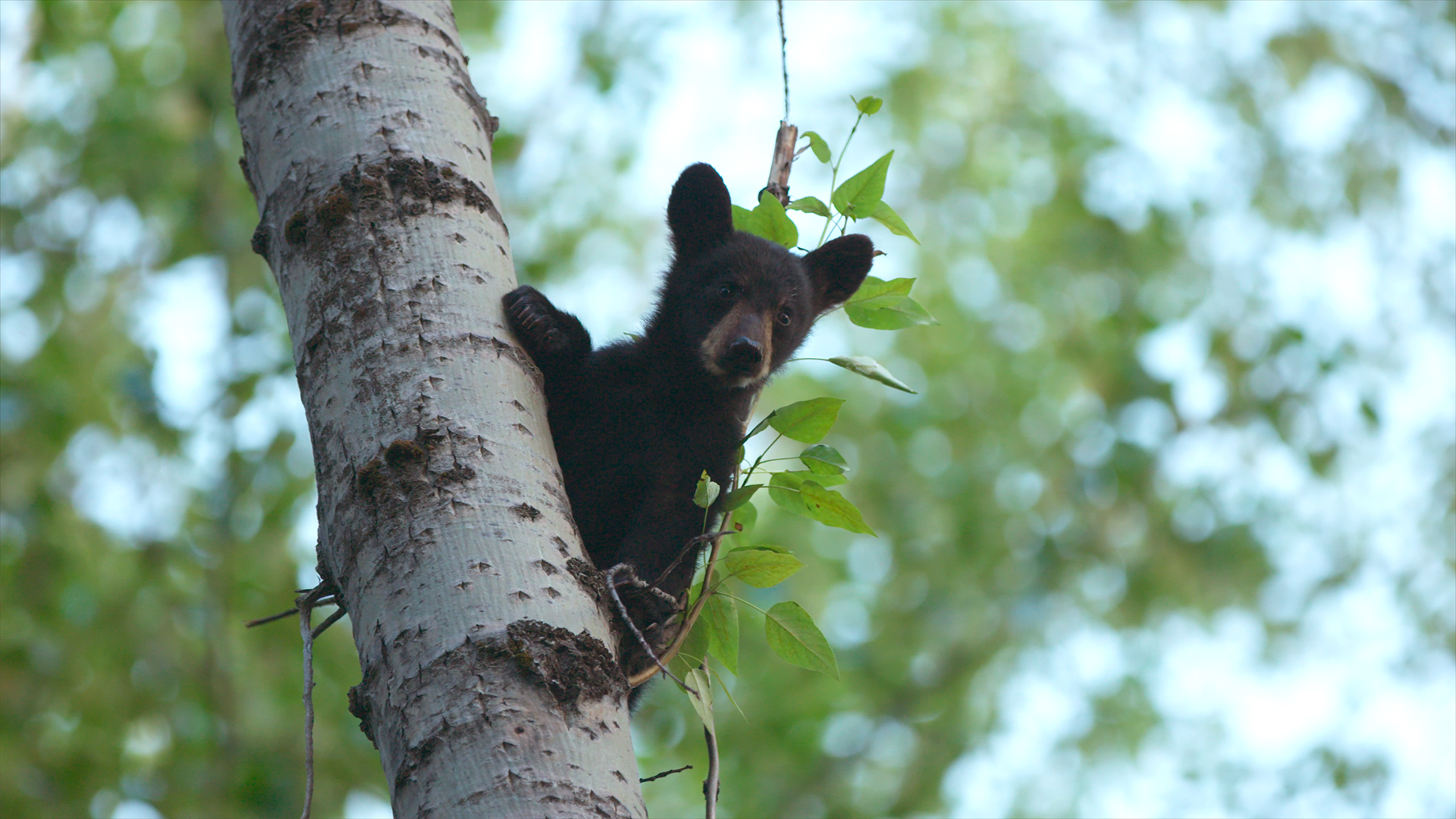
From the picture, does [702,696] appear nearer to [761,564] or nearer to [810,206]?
[761,564]

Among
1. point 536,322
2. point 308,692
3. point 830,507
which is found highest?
point 536,322

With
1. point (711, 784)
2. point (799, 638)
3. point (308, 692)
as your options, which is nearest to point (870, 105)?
point (799, 638)

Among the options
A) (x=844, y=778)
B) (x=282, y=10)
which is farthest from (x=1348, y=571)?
(x=282, y=10)

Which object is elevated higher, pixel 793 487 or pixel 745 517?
pixel 745 517

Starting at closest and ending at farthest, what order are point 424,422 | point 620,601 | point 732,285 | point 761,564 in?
point 424,422, point 620,601, point 761,564, point 732,285

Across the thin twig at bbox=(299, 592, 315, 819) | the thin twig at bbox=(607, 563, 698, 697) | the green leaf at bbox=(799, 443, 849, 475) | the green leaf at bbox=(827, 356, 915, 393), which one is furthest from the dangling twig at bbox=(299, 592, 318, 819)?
the green leaf at bbox=(827, 356, 915, 393)

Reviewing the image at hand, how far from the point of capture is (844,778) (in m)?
9.69

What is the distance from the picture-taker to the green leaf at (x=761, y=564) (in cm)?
269

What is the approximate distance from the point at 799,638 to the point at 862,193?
140 centimetres

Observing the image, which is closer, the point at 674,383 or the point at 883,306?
the point at 883,306

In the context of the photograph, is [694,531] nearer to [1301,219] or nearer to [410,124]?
[410,124]

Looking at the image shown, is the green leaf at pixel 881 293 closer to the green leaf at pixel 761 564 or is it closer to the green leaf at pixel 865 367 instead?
Result: the green leaf at pixel 865 367

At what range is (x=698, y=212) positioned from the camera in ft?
14.4

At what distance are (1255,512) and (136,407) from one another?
9.68 m
